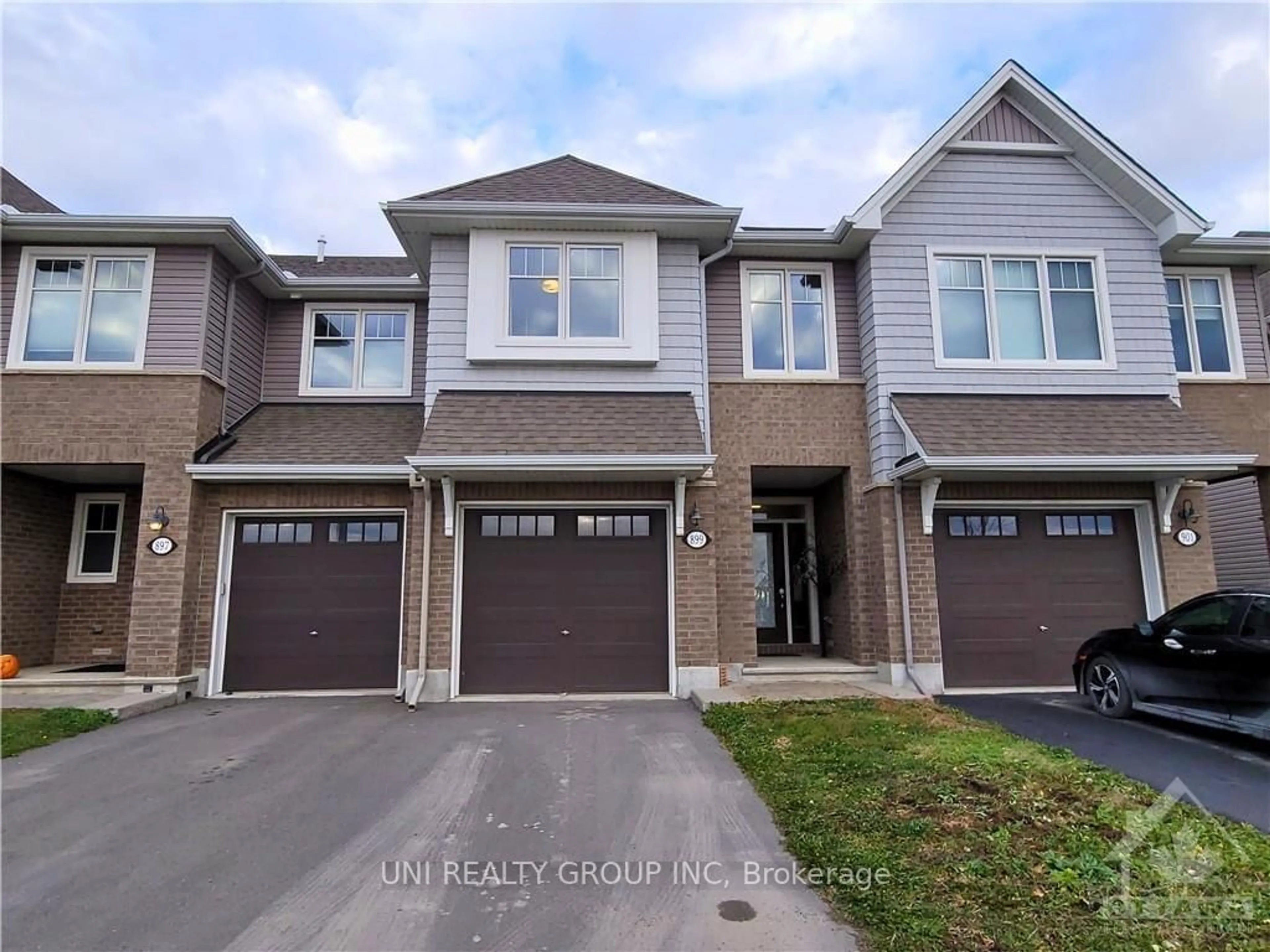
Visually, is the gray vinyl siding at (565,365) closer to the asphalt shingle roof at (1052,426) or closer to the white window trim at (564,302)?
the white window trim at (564,302)

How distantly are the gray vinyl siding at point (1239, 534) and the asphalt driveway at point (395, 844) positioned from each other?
38.3 feet

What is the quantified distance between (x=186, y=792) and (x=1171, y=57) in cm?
1857

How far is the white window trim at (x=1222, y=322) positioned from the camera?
10.8 metres

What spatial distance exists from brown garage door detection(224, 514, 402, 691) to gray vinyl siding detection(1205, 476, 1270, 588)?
1386 centimetres

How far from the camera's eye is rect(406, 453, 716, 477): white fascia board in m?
8.23

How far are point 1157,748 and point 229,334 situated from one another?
1249 centimetres

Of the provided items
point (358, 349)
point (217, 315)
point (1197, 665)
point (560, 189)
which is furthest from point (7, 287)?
A: point (1197, 665)

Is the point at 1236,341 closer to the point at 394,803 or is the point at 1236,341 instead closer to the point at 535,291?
the point at 535,291

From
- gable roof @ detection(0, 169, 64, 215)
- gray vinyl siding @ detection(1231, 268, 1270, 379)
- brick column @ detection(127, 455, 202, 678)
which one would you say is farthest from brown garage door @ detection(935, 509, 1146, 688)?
gable roof @ detection(0, 169, 64, 215)

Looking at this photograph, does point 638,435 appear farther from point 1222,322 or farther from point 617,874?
point 1222,322

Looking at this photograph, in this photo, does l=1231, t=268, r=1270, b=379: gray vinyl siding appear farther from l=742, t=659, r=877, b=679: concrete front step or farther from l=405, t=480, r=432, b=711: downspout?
l=405, t=480, r=432, b=711: downspout

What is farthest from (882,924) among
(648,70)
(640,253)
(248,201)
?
(248,201)

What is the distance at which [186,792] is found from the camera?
5.26 metres

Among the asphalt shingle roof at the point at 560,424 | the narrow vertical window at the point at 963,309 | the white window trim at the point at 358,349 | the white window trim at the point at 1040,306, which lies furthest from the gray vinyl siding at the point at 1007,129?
the white window trim at the point at 358,349
